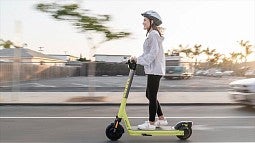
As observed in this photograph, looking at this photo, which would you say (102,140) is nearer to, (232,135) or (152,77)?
(152,77)

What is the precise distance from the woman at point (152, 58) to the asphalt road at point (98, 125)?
575mm

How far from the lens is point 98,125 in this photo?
743 centimetres

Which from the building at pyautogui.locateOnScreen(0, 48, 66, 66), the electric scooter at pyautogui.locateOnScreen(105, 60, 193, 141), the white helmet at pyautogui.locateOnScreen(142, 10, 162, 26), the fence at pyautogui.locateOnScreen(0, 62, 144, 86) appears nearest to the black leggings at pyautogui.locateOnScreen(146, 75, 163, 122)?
the electric scooter at pyautogui.locateOnScreen(105, 60, 193, 141)

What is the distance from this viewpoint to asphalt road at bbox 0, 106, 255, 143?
6.05 m

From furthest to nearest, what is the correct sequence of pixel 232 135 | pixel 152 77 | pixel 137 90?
1. pixel 137 90
2. pixel 232 135
3. pixel 152 77

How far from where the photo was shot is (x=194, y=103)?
11586mm

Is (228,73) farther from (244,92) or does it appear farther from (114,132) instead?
(114,132)

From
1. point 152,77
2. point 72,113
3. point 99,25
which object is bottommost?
point 72,113

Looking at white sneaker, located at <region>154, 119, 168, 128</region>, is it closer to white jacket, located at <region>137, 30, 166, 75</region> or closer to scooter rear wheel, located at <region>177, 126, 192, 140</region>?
scooter rear wheel, located at <region>177, 126, 192, 140</region>

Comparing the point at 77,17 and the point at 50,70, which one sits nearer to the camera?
the point at 77,17

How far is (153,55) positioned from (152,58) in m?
0.05

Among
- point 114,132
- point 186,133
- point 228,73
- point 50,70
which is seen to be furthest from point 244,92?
point 50,70

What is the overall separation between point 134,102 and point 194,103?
1.80 metres

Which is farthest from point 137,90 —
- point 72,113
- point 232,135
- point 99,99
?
point 232,135
